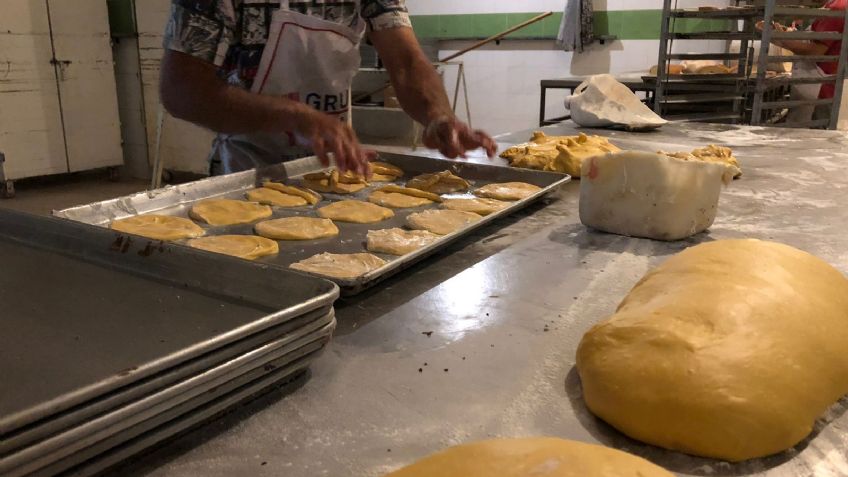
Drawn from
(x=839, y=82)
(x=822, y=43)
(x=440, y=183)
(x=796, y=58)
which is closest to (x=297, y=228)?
(x=440, y=183)

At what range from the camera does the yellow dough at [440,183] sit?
1950mm

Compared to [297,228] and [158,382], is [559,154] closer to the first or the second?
[297,228]

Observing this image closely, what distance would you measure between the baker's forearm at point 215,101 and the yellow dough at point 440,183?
1.37 feet

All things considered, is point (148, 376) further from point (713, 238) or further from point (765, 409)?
point (713, 238)

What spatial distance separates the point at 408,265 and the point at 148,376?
2.33 feet

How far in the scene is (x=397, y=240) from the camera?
1440 mm

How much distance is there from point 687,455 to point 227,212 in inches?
49.0

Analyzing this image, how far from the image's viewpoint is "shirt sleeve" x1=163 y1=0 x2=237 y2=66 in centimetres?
176

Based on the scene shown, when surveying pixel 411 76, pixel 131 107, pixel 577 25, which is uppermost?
pixel 577 25

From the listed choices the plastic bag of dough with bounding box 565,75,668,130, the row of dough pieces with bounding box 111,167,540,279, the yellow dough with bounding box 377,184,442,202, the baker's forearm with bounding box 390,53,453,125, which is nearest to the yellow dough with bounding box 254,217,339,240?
the row of dough pieces with bounding box 111,167,540,279

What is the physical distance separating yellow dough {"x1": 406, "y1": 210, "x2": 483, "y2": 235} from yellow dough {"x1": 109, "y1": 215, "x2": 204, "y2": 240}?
0.51 meters

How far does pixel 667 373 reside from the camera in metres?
0.77

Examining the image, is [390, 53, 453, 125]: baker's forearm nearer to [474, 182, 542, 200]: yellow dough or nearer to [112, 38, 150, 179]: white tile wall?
[474, 182, 542, 200]: yellow dough

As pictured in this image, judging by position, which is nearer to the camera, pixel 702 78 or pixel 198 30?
pixel 198 30
